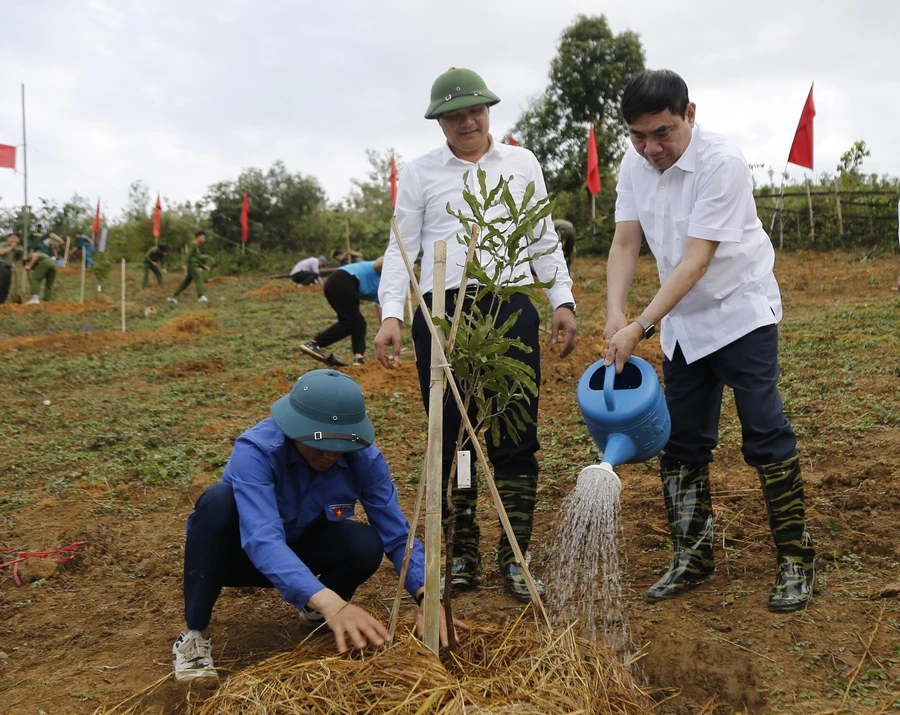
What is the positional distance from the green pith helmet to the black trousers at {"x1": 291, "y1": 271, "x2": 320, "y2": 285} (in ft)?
43.7

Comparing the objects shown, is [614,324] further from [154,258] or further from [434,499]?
[154,258]

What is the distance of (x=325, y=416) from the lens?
2443 millimetres

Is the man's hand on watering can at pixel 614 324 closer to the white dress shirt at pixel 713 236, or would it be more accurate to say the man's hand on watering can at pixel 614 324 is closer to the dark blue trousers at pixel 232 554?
the white dress shirt at pixel 713 236

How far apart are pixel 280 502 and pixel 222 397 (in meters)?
5.21

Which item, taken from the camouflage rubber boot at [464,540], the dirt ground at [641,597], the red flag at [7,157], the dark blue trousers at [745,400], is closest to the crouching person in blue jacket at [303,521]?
the dirt ground at [641,597]

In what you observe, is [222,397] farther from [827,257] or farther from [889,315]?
[827,257]

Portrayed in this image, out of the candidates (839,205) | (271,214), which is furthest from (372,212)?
(839,205)

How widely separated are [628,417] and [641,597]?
2.54 ft

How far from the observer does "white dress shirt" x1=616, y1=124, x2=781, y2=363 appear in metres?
2.63

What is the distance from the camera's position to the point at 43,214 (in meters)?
30.8

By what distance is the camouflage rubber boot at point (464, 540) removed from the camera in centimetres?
308

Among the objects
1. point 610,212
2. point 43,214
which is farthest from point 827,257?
point 43,214

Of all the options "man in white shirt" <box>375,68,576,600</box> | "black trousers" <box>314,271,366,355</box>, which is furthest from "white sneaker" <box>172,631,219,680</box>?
"black trousers" <box>314,271,366,355</box>

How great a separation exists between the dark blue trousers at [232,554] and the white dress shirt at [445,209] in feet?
2.67
